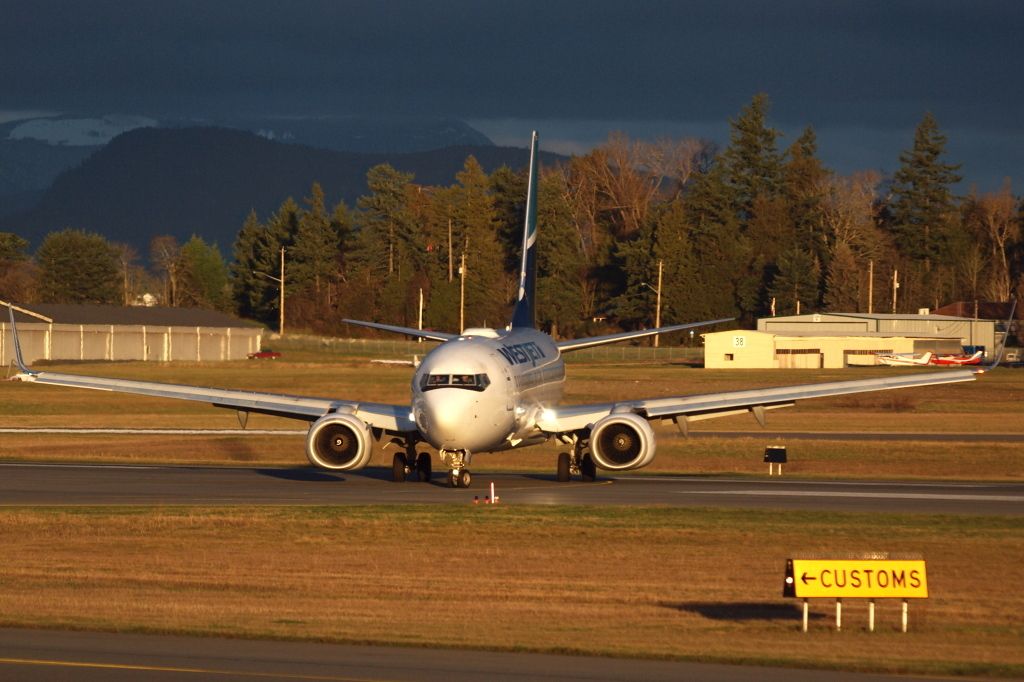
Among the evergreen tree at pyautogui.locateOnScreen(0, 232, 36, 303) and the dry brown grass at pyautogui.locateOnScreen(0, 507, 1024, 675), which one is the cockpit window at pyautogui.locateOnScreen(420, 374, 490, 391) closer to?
the dry brown grass at pyautogui.locateOnScreen(0, 507, 1024, 675)

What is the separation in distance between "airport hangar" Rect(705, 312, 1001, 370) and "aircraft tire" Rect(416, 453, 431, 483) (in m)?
83.3

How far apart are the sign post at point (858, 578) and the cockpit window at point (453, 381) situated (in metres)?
17.9

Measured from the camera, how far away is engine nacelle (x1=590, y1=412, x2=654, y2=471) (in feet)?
124

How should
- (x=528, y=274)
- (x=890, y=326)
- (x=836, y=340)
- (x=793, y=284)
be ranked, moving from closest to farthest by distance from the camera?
(x=528, y=274) < (x=836, y=340) < (x=890, y=326) < (x=793, y=284)

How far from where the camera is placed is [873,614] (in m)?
19.2

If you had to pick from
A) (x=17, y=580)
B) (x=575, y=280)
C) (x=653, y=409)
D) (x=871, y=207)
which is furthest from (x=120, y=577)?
(x=871, y=207)

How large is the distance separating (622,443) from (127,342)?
99114 millimetres

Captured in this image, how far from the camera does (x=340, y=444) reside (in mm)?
37844

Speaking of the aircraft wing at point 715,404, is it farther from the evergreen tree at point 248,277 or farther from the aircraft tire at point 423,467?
the evergreen tree at point 248,277

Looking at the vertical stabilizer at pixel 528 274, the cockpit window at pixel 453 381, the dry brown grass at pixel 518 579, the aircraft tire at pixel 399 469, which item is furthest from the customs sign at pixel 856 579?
the vertical stabilizer at pixel 528 274

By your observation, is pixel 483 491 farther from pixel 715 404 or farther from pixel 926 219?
pixel 926 219

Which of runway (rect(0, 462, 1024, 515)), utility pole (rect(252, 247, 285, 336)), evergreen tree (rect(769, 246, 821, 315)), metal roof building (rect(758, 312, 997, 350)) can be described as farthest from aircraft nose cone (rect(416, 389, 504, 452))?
evergreen tree (rect(769, 246, 821, 315))

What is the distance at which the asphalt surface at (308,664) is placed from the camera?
16094 millimetres

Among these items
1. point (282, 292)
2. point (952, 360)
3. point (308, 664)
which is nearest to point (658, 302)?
point (952, 360)
